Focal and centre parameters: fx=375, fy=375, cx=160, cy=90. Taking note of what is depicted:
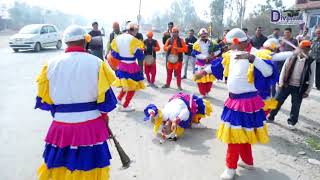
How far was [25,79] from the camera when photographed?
40.2 ft

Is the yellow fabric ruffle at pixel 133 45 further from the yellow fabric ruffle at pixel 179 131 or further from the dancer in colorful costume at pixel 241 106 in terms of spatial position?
the dancer in colorful costume at pixel 241 106

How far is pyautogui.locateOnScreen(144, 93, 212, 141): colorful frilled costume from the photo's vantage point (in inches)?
261

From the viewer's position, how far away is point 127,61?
27.4ft

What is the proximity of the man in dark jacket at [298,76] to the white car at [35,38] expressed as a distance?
1685cm

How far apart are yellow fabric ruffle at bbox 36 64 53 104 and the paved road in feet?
5.55

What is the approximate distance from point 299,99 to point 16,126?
5.62 metres

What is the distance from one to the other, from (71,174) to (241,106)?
94.5 inches

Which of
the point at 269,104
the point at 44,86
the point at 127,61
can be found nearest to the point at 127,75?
the point at 127,61

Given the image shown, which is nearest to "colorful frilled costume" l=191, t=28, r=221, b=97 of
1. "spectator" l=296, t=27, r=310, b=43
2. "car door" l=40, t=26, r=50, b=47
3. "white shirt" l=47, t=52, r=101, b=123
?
"spectator" l=296, t=27, r=310, b=43

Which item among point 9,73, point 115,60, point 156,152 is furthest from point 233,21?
point 156,152

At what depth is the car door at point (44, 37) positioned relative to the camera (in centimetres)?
2219

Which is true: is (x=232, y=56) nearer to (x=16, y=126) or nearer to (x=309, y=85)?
(x=309, y=85)

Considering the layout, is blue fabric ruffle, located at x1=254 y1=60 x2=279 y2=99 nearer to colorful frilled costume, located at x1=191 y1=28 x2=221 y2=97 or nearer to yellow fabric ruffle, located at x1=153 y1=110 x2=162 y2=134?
yellow fabric ruffle, located at x1=153 y1=110 x2=162 y2=134

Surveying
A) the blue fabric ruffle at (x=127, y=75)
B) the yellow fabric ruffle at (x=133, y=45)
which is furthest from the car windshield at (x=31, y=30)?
the yellow fabric ruffle at (x=133, y=45)
